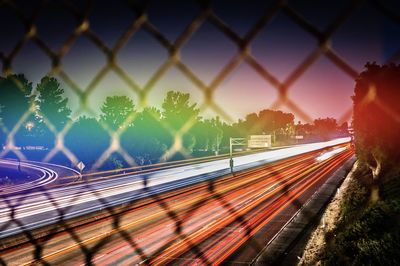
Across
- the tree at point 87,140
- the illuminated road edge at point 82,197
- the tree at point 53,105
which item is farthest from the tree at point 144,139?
the tree at point 53,105

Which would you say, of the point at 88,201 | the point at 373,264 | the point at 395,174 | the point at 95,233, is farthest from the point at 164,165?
the point at 373,264

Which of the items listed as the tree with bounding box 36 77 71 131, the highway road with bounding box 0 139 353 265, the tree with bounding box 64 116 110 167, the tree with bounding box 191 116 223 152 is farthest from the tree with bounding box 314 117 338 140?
the tree with bounding box 191 116 223 152

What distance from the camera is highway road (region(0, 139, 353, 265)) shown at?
1747cm

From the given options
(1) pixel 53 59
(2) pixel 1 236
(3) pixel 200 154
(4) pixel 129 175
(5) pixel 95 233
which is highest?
(3) pixel 200 154

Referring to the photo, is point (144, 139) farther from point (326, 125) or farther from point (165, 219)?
point (326, 125)

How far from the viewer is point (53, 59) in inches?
116

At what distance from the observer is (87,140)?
3162cm

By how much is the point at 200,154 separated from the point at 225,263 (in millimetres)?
51354

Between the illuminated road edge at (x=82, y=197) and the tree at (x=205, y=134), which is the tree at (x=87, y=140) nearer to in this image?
the illuminated road edge at (x=82, y=197)

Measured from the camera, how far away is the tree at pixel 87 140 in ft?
97.7

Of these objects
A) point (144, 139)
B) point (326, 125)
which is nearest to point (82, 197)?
point (144, 139)

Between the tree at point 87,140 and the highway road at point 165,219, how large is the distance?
3.71 m

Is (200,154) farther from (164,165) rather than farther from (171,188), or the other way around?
(171,188)

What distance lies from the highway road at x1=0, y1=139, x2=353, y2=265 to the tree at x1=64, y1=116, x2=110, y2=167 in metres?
3.71
